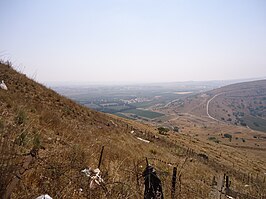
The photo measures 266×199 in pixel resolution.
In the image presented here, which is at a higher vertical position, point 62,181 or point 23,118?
point 23,118

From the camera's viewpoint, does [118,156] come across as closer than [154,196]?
No

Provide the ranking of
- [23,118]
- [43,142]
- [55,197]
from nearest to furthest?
[55,197], [43,142], [23,118]

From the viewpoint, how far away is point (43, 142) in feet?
21.1

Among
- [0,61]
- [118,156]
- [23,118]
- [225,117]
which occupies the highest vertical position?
[0,61]

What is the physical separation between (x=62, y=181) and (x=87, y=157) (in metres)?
→ 2.29

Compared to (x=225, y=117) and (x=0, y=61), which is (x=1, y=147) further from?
(x=225, y=117)

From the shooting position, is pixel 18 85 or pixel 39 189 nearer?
pixel 39 189

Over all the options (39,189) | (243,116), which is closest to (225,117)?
(243,116)

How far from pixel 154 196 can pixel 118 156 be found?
15.3 feet

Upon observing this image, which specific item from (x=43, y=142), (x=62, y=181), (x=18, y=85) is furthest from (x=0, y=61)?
(x=62, y=181)

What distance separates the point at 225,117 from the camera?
182m

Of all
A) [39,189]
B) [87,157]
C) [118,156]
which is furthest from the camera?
[118,156]

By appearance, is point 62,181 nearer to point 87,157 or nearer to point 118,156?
point 87,157

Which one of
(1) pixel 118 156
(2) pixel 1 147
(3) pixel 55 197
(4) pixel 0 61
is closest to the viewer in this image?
(2) pixel 1 147
